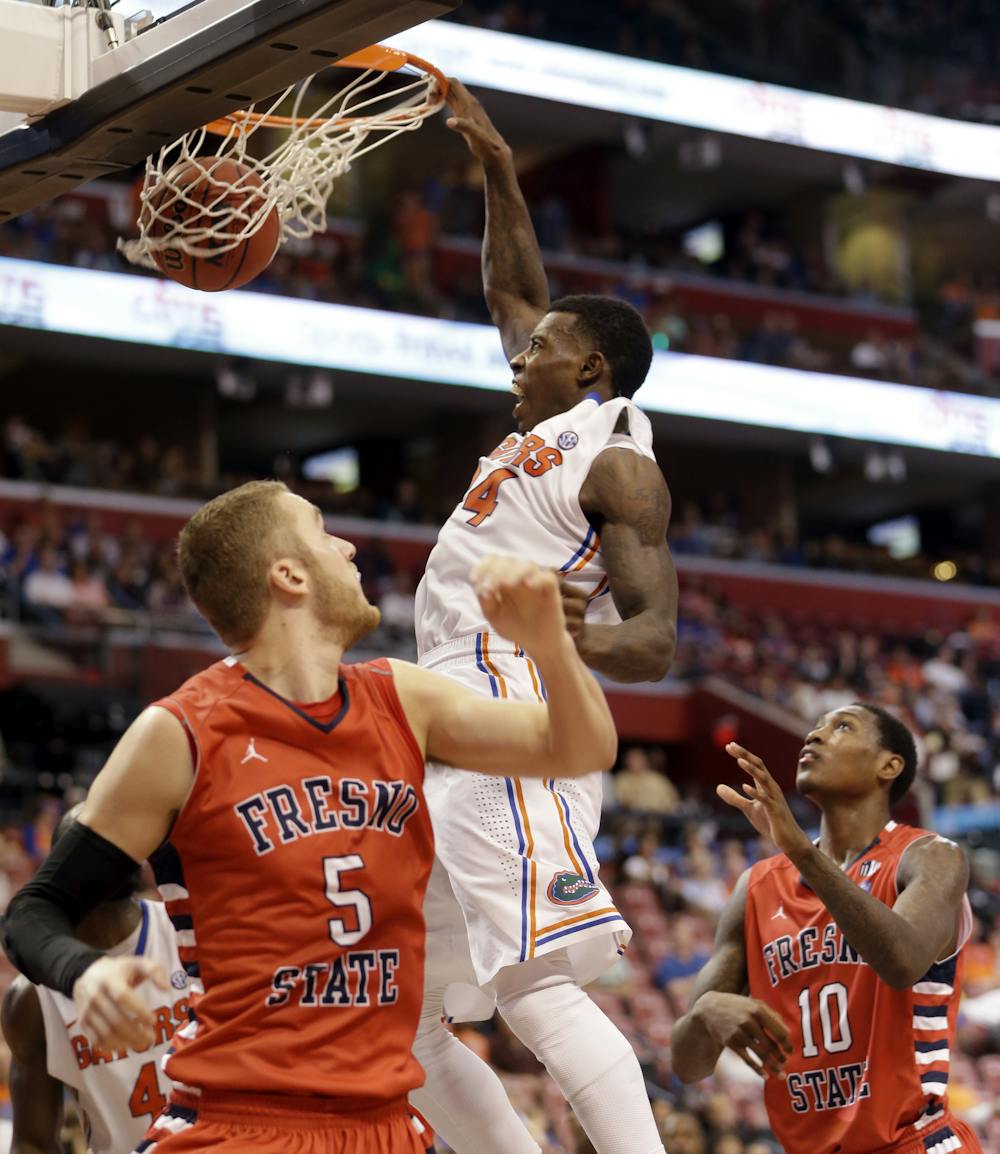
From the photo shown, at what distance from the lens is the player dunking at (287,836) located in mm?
2982

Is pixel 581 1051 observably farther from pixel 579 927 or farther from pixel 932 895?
pixel 932 895

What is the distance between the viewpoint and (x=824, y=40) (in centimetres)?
2975

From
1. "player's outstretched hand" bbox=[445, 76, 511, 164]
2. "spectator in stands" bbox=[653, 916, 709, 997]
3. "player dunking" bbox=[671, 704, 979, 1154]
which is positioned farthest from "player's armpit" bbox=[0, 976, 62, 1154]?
"spectator in stands" bbox=[653, 916, 709, 997]

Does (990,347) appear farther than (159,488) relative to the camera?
Yes

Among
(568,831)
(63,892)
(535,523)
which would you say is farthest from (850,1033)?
(63,892)

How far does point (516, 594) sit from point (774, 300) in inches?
988

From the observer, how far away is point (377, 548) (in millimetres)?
20484

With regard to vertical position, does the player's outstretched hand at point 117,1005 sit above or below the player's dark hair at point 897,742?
above

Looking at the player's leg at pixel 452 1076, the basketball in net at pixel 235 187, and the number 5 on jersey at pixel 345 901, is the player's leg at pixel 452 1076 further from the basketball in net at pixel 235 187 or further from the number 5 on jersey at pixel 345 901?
the basketball in net at pixel 235 187

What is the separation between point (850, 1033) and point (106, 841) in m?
2.44

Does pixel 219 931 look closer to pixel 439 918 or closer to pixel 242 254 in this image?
pixel 439 918

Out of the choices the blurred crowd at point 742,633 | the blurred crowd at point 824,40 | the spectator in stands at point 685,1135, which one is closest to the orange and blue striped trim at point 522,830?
the spectator in stands at point 685,1135

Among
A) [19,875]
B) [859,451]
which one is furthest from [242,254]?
[859,451]

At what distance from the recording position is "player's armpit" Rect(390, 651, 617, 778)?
296cm
